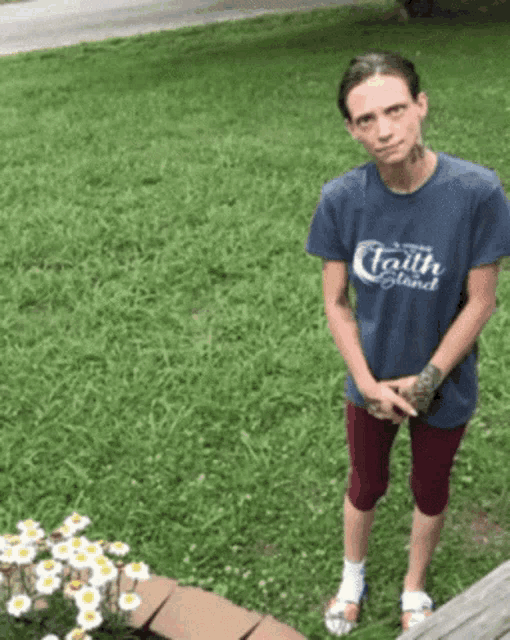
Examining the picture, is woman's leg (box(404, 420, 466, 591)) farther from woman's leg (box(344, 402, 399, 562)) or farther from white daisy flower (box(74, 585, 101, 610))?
white daisy flower (box(74, 585, 101, 610))

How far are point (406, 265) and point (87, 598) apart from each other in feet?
3.57

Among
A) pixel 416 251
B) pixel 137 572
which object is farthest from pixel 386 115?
pixel 137 572

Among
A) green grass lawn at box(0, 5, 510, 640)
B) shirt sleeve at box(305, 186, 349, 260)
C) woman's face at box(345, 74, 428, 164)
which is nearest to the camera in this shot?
woman's face at box(345, 74, 428, 164)

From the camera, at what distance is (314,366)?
140 inches

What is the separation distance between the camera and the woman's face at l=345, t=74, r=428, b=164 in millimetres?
1556

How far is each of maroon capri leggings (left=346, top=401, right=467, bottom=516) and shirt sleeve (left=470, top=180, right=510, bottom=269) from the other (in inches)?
19.1

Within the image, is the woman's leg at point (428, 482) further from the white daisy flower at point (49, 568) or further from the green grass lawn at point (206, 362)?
the white daisy flower at point (49, 568)

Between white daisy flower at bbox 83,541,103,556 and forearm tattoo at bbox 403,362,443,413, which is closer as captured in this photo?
forearm tattoo at bbox 403,362,443,413

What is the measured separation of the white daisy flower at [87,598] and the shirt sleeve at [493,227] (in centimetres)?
119

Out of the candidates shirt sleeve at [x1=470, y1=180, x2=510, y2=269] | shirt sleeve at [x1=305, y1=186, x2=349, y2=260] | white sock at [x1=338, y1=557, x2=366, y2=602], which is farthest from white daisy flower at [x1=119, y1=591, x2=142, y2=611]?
shirt sleeve at [x1=470, y1=180, x2=510, y2=269]

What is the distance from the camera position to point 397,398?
5.88 ft

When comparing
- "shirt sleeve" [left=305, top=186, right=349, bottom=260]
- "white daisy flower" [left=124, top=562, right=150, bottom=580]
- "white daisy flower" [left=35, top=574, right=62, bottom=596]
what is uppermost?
"shirt sleeve" [left=305, top=186, right=349, bottom=260]

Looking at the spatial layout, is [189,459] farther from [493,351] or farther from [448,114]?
[448,114]

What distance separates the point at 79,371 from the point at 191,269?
106 centimetres
